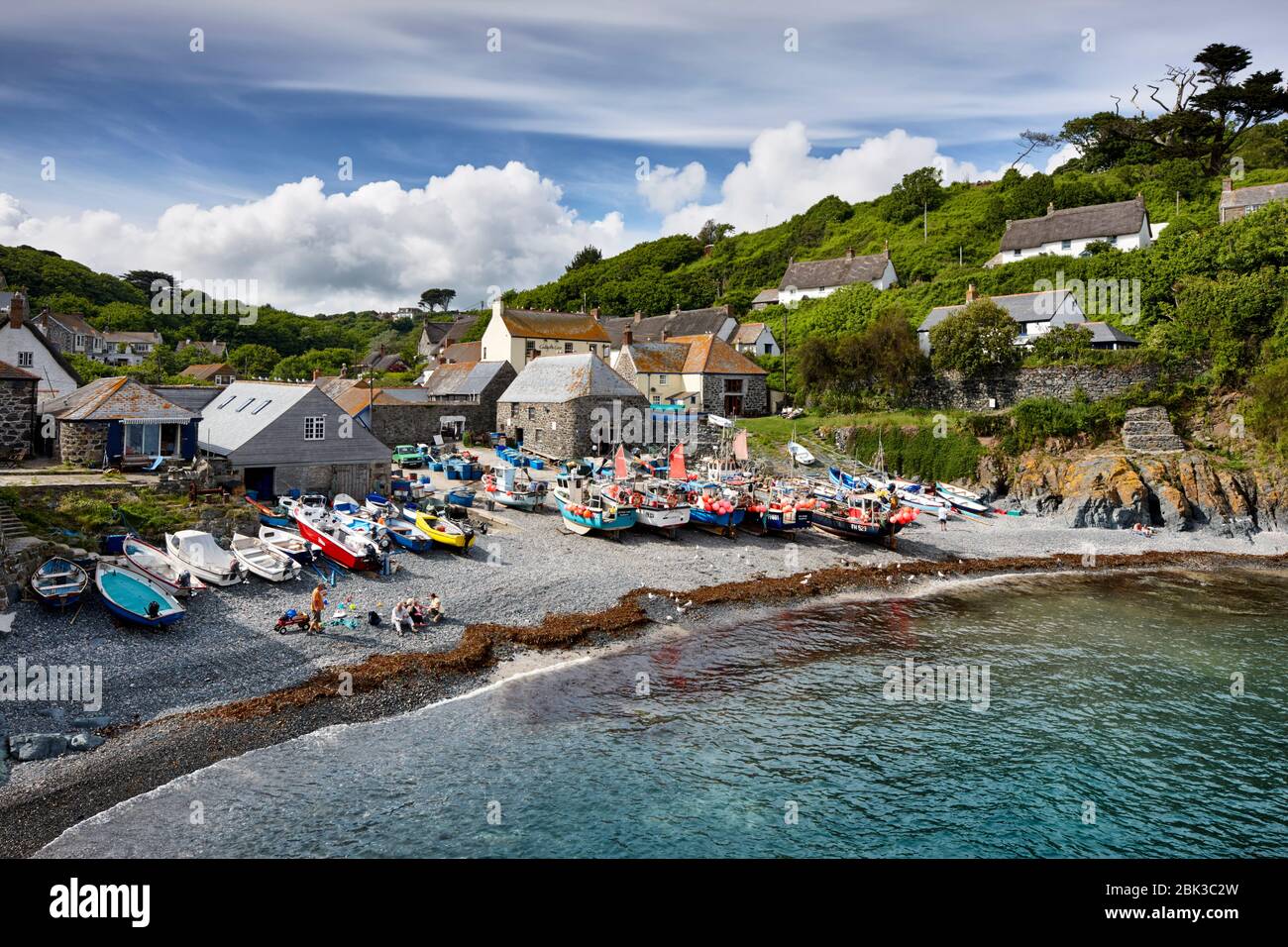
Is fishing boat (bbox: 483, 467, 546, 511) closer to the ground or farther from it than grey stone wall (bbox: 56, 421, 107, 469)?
closer to the ground

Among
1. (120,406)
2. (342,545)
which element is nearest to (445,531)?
(342,545)

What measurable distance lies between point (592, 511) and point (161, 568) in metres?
15.5

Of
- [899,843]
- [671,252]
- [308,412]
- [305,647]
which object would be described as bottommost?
[899,843]

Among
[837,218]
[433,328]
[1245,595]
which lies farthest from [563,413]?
[837,218]

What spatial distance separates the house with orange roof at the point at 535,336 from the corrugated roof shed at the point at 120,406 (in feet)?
101

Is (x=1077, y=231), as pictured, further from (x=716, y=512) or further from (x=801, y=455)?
(x=716, y=512)

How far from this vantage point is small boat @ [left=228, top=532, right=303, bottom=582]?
2334 cm

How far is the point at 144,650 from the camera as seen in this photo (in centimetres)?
1853

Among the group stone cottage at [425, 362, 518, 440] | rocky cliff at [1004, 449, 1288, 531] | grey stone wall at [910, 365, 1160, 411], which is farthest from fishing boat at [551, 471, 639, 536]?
grey stone wall at [910, 365, 1160, 411]

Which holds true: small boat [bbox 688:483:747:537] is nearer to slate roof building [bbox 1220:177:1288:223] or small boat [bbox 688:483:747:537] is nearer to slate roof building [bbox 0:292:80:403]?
slate roof building [bbox 0:292:80:403]

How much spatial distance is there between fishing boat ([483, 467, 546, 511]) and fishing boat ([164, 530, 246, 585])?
13.0 meters

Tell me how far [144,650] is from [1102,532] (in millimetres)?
39744
